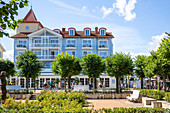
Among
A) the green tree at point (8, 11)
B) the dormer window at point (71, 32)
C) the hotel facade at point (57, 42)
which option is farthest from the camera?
the dormer window at point (71, 32)

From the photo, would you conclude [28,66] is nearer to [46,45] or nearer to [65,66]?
[65,66]

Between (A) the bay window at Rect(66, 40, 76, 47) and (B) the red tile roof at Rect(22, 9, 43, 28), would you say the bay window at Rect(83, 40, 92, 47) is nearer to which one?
(A) the bay window at Rect(66, 40, 76, 47)

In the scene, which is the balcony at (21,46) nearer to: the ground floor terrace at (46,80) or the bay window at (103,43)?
the ground floor terrace at (46,80)

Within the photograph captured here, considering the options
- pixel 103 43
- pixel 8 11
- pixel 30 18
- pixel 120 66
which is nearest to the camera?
pixel 8 11

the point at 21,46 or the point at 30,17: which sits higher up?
the point at 30,17

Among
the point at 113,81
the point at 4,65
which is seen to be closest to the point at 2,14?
the point at 4,65

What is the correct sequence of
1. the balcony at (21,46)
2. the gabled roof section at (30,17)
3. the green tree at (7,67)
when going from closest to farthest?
the green tree at (7,67)
the balcony at (21,46)
the gabled roof section at (30,17)

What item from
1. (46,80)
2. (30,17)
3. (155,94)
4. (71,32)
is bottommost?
(155,94)

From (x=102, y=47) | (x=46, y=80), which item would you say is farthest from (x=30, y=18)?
(x=102, y=47)

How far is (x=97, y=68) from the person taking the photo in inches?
1065

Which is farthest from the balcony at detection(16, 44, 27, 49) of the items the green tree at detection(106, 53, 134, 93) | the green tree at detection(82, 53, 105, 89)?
the green tree at detection(106, 53, 134, 93)

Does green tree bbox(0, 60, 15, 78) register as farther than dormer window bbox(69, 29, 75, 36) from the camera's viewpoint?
No

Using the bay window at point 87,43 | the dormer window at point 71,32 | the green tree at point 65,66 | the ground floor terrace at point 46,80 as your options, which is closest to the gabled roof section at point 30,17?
the dormer window at point 71,32

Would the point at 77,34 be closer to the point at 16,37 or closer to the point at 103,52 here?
the point at 103,52
